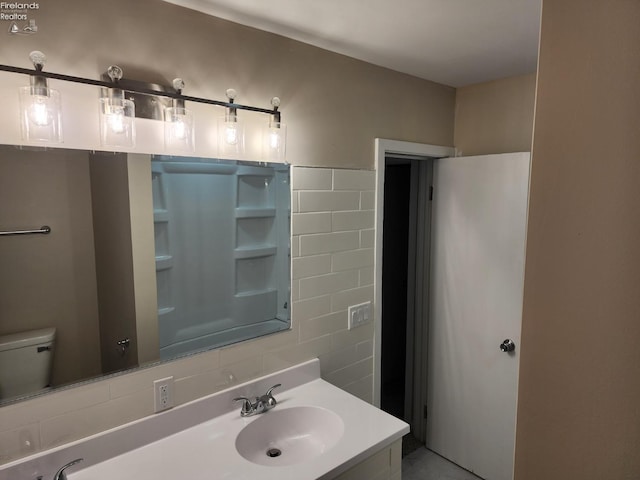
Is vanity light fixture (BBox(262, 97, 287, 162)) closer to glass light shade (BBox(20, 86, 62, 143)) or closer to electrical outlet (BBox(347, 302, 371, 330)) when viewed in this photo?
glass light shade (BBox(20, 86, 62, 143))

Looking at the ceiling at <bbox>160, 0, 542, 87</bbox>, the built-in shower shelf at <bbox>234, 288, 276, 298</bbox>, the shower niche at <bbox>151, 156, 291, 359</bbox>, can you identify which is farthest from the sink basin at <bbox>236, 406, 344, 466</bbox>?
the ceiling at <bbox>160, 0, 542, 87</bbox>

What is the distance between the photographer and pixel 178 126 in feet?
4.45

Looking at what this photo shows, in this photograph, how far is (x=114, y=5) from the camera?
1224mm

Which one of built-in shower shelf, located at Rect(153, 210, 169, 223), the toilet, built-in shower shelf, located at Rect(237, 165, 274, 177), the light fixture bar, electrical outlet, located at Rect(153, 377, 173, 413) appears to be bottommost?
electrical outlet, located at Rect(153, 377, 173, 413)

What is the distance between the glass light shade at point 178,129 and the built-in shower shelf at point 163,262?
0.38 metres

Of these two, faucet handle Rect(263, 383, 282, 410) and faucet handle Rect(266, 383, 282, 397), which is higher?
faucet handle Rect(266, 383, 282, 397)

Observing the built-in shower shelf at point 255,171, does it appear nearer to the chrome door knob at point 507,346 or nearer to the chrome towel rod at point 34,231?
the chrome towel rod at point 34,231

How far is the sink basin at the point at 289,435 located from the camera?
1.49 metres

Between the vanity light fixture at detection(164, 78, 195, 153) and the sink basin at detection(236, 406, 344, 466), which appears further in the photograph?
the sink basin at detection(236, 406, 344, 466)

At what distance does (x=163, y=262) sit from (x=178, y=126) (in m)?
0.49

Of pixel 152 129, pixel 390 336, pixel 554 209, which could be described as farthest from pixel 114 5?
pixel 390 336

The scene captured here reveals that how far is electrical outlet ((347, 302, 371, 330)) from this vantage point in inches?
79.3

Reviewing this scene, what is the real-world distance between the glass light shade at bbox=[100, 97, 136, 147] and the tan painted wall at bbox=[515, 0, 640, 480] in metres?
1.14

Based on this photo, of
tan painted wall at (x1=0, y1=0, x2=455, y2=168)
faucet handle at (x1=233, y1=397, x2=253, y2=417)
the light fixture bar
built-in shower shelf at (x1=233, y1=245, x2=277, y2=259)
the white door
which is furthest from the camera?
the white door
